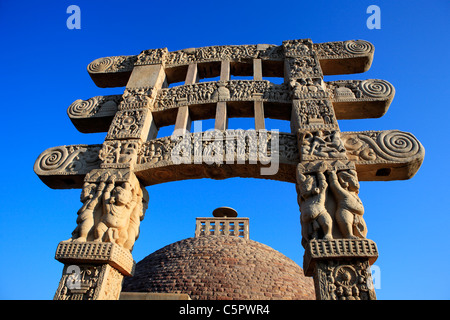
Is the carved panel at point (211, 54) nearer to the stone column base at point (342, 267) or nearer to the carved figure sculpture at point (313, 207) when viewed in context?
the carved figure sculpture at point (313, 207)

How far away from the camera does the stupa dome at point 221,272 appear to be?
15.5 meters

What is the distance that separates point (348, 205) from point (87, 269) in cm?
404

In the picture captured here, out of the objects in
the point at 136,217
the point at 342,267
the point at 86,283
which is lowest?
the point at 86,283

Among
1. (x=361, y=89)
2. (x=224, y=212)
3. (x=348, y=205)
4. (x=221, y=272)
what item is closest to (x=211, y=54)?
(x=361, y=89)

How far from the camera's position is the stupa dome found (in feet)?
50.9

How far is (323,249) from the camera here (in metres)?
4.06

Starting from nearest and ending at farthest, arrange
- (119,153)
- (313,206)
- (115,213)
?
(313,206), (115,213), (119,153)

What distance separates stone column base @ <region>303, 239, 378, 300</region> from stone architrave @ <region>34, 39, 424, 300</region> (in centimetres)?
1

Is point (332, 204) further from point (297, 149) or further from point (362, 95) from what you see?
point (362, 95)

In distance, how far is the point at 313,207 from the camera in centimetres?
444

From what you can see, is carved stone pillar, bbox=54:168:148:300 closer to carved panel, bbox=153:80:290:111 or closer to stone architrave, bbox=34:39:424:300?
stone architrave, bbox=34:39:424:300

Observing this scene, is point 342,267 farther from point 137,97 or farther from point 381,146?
point 137,97
